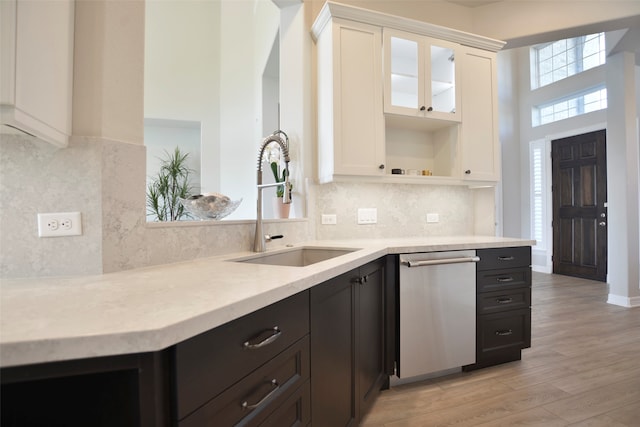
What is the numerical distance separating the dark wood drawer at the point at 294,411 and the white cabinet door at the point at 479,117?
2173 millimetres

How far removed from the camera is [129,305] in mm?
715

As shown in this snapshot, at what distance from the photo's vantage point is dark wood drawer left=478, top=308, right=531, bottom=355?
86.4 inches

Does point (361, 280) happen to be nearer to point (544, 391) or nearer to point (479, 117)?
point (544, 391)

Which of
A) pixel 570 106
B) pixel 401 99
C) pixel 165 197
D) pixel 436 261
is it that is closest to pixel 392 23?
pixel 401 99

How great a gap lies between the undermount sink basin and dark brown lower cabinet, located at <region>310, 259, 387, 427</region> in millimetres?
297

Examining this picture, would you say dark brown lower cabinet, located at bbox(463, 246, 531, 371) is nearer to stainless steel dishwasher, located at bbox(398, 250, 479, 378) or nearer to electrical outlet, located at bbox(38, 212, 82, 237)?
stainless steel dishwasher, located at bbox(398, 250, 479, 378)

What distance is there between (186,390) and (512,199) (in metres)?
6.87

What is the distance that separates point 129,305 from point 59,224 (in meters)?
0.67

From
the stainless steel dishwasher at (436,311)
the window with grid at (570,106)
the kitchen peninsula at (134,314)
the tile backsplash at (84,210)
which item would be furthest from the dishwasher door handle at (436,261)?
the window with grid at (570,106)

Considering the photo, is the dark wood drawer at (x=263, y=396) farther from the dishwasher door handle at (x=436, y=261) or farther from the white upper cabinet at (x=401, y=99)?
the white upper cabinet at (x=401, y=99)

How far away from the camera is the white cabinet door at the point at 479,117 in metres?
2.57

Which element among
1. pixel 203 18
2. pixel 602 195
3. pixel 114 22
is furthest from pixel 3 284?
pixel 602 195

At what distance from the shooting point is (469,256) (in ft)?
6.94

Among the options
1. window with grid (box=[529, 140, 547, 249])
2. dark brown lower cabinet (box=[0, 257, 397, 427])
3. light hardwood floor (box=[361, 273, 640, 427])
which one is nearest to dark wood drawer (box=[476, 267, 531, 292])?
light hardwood floor (box=[361, 273, 640, 427])
